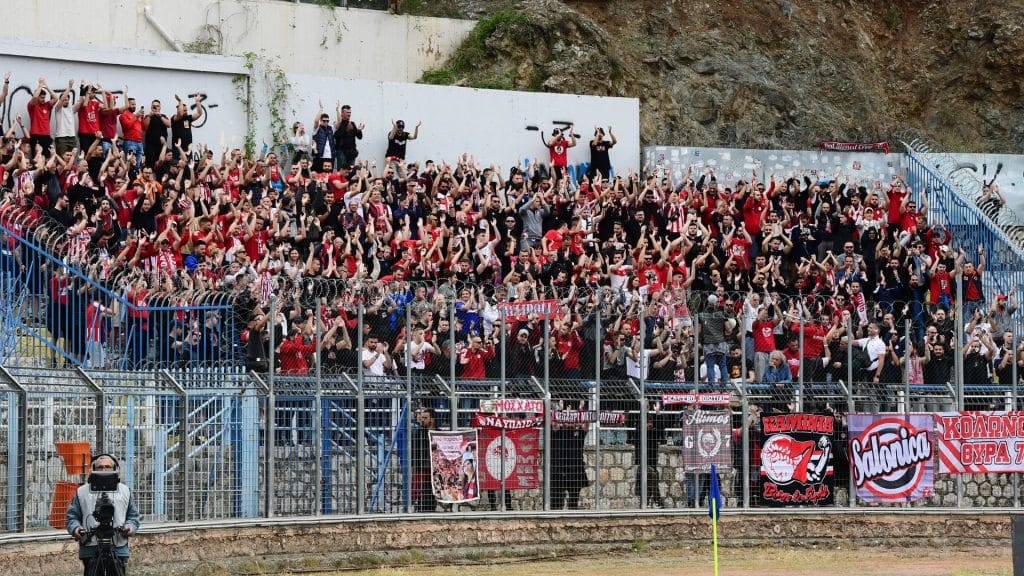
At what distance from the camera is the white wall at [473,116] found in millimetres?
34031

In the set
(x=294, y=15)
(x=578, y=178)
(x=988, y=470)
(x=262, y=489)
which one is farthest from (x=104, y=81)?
(x=988, y=470)

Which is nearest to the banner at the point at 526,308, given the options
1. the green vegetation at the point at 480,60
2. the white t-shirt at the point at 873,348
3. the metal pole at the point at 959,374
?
the white t-shirt at the point at 873,348

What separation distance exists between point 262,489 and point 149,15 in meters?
17.0

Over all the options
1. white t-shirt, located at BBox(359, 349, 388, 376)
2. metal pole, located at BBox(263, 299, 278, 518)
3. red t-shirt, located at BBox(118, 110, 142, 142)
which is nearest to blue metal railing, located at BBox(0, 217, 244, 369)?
metal pole, located at BBox(263, 299, 278, 518)

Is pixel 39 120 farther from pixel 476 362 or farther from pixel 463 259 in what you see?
pixel 476 362

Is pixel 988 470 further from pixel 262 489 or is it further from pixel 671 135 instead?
pixel 671 135

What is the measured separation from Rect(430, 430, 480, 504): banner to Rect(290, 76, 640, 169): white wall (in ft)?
43.4

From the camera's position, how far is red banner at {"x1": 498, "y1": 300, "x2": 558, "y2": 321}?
23.4 metres

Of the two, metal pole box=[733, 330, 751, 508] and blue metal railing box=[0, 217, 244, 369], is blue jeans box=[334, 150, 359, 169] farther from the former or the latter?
blue metal railing box=[0, 217, 244, 369]

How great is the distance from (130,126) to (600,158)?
10.8 meters

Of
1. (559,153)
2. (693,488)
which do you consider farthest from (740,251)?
(693,488)

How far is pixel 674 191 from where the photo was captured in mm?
34125

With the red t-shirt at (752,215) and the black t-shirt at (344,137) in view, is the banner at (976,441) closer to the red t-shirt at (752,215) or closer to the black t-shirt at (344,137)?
the red t-shirt at (752,215)

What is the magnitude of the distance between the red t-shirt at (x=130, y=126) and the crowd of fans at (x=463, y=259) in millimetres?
56
